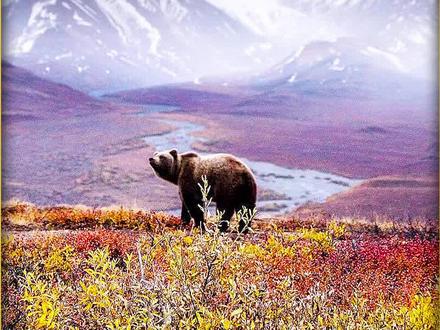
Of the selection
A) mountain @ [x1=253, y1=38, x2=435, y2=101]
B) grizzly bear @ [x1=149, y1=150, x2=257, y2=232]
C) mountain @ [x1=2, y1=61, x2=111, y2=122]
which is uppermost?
mountain @ [x1=253, y1=38, x2=435, y2=101]

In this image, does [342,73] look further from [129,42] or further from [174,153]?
[129,42]

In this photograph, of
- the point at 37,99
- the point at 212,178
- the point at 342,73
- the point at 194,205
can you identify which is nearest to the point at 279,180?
the point at 212,178

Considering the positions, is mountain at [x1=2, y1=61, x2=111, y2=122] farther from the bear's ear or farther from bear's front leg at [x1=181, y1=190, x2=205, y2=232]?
bear's front leg at [x1=181, y1=190, x2=205, y2=232]

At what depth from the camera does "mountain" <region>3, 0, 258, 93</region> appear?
17.1ft

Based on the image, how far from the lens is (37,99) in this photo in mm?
5090

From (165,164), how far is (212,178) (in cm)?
44

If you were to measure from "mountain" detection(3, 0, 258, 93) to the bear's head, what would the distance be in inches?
26.0

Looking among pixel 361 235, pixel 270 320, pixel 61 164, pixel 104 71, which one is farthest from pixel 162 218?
pixel 270 320

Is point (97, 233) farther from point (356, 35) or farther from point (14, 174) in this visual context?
point (356, 35)

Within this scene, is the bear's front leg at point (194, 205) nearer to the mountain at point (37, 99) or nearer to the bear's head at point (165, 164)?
the bear's head at point (165, 164)

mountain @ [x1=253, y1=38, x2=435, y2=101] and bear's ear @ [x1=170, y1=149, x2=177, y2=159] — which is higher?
mountain @ [x1=253, y1=38, x2=435, y2=101]

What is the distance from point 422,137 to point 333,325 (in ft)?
7.83

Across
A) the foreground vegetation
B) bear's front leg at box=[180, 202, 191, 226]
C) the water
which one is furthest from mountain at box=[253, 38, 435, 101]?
bear's front leg at box=[180, 202, 191, 226]

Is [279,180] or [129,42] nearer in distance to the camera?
[279,180]
